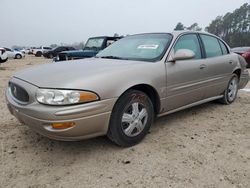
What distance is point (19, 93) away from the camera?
252 centimetres

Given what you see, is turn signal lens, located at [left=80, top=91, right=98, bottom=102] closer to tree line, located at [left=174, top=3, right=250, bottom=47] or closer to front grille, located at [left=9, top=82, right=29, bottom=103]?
Result: front grille, located at [left=9, top=82, right=29, bottom=103]

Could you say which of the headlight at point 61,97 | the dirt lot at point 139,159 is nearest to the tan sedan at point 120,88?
the headlight at point 61,97

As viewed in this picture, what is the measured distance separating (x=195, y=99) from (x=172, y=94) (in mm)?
705

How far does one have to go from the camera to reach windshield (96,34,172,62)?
10.1 ft

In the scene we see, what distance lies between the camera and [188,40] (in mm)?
3527

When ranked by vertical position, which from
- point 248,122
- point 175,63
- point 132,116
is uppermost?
point 175,63

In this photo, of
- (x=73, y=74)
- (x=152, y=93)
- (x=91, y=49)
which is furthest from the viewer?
(x=91, y=49)

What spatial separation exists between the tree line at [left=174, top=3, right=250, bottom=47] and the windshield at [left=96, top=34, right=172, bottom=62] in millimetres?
42796

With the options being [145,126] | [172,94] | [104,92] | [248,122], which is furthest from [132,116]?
[248,122]

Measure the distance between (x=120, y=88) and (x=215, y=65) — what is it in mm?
2176

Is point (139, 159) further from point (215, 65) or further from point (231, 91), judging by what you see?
point (231, 91)

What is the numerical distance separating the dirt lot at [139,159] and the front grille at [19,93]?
2.14ft

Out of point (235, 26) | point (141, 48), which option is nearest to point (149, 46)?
point (141, 48)

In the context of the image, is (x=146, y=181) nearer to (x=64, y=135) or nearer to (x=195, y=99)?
(x=64, y=135)
